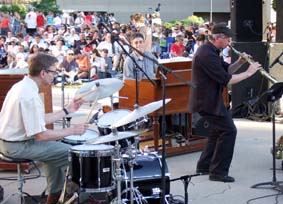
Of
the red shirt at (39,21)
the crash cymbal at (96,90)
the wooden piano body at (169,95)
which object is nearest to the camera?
the crash cymbal at (96,90)

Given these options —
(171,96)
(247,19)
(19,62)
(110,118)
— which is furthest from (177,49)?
(110,118)

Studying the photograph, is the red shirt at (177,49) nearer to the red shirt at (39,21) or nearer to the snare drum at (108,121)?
the red shirt at (39,21)

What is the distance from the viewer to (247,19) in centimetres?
1143

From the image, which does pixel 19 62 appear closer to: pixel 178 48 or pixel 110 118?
pixel 178 48

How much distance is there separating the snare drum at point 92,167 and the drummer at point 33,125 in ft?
0.66

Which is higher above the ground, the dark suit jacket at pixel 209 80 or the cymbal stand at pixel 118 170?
the dark suit jacket at pixel 209 80

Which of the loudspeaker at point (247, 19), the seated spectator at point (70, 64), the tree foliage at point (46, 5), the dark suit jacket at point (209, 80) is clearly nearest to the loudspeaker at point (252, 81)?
the loudspeaker at point (247, 19)

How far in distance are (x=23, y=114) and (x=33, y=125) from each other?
5.3 inches

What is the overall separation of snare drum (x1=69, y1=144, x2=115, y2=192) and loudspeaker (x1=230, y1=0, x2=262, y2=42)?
6.78 meters

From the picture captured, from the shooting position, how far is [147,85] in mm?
7848

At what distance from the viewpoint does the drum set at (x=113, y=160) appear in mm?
5137

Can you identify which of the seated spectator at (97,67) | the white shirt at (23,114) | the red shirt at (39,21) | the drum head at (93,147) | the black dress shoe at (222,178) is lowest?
the black dress shoe at (222,178)

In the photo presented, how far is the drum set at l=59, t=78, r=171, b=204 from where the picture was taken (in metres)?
5.14

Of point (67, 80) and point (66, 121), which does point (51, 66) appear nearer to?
point (66, 121)
